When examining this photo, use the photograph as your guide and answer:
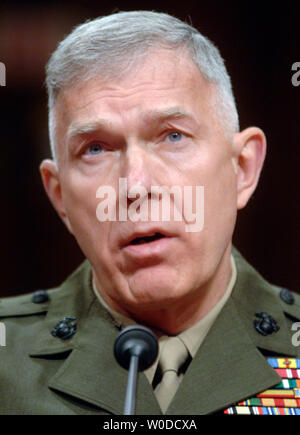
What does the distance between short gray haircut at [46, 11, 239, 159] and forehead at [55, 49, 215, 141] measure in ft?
0.08

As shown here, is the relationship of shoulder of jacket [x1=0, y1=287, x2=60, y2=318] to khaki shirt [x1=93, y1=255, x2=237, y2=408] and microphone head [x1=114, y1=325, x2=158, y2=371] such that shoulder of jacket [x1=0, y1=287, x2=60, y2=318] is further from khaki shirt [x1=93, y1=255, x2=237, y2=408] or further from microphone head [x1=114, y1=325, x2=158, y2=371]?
microphone head [x1=114, y1=325, x2=158, y2=371]

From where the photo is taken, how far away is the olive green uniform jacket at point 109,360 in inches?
64.3

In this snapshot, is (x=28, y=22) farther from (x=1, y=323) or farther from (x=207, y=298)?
(x=207, y=298)

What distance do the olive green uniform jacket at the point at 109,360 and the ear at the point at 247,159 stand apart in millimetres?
242

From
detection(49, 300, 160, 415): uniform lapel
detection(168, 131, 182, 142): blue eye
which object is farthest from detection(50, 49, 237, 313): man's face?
detection(49, 300, 160, 415): uniform lapel

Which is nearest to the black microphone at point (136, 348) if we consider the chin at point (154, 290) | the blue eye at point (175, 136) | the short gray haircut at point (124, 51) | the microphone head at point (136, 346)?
the microphone head at point (136, 346)

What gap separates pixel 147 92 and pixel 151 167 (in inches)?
7.7

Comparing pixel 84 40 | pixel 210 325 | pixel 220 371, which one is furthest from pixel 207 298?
pixel 84 40

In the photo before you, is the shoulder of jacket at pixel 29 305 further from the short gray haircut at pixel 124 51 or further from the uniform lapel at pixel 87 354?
the short gray haircut at pixel 124 51

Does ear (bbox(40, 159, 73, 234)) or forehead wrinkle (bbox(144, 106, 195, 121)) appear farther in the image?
ear (bbox(40, 159, 73, 234))

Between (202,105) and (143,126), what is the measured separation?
0.60 ft

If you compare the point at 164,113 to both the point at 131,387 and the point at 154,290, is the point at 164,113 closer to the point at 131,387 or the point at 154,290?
the point at 154,290

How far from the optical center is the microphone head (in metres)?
1.31

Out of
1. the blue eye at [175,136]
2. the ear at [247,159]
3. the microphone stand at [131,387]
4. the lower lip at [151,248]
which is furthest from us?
the ear at [247,159]
